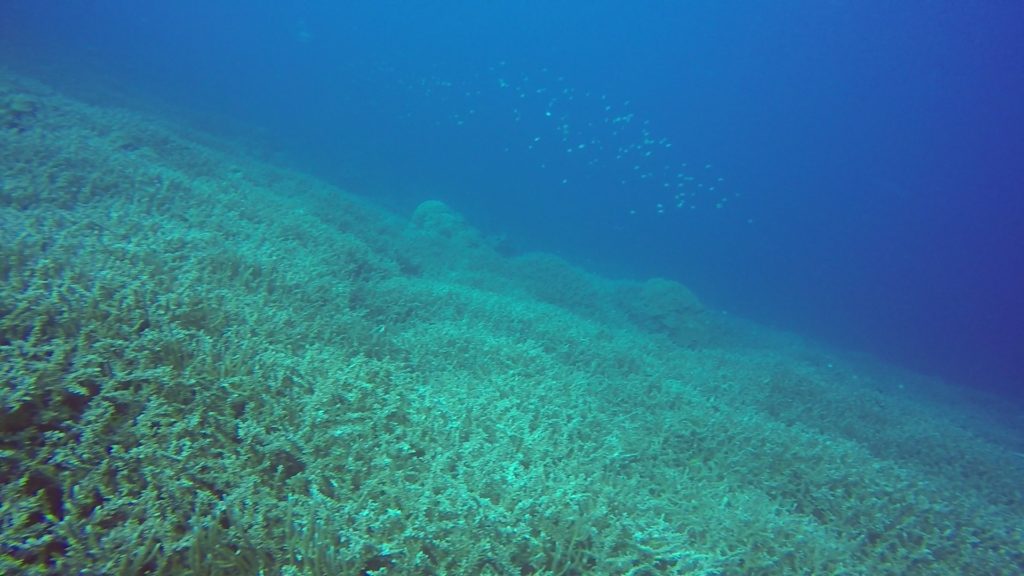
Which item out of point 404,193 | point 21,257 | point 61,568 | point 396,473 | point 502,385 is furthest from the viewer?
point 404,193

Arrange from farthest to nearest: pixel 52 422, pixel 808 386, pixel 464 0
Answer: pixel 464 0 → pixel 808 386 → pixel 52 422

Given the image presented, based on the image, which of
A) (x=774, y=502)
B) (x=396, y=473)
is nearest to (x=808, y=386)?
(x=774, y=502)

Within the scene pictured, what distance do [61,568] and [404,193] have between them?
40.8m

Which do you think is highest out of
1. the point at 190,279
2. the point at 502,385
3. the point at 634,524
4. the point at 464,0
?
the point at 464,0

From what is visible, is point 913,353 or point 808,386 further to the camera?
point 913,353

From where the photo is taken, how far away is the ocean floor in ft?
10.5

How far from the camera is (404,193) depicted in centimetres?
4131

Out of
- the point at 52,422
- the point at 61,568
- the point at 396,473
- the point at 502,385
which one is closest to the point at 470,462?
the point at 396,473

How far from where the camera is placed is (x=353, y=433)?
4348 millimetres

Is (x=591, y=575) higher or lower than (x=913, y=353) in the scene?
lower

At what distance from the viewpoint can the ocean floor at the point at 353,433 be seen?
3.20 m

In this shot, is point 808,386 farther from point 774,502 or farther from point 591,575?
point 591,575

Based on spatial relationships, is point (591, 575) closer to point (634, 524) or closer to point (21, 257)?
point (634, 524)

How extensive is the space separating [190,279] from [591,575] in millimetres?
5697
